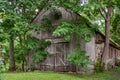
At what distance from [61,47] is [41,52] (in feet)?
5.52

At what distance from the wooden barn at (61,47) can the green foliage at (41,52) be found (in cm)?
57

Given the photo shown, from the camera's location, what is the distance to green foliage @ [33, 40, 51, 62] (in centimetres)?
2014

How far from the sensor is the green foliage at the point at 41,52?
2014 cm

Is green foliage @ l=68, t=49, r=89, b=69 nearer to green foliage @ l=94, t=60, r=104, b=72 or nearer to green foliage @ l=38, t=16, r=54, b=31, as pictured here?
green foliage @ l=94, t=60, r=104, b=72

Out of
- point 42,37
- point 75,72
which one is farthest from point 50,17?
point 75,72

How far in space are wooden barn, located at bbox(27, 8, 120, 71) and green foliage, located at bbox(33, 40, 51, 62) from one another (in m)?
0.57

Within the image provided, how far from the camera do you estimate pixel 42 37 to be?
2159 centimetres

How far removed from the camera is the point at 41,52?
66.6ft

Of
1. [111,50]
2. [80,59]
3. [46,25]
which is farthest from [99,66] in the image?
[111,50]

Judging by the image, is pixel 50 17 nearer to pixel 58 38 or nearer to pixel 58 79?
pixel 58 38

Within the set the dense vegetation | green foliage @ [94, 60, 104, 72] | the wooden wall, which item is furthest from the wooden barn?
the dense vegetation

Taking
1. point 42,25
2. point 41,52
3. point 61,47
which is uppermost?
point 42,25

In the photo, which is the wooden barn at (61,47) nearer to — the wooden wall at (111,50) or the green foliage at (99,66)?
the wooden wall at (111,50)

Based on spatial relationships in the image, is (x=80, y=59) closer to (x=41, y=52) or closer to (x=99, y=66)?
(x=99, y=66)
